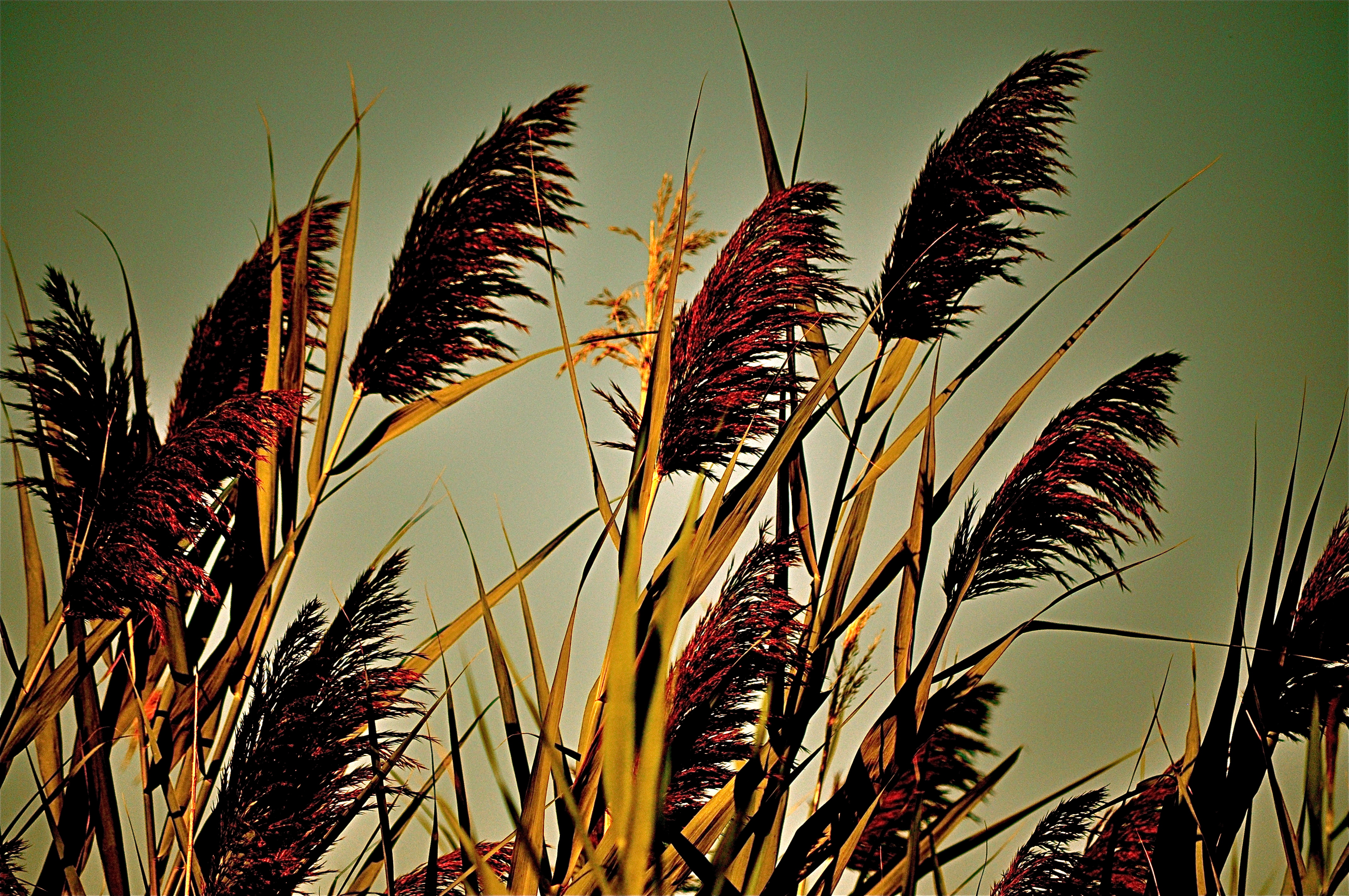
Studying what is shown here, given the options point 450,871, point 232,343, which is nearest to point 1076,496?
point 450,871

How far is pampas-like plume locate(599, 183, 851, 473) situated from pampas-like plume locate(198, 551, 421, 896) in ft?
1.55

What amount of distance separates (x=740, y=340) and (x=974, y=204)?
0.54m

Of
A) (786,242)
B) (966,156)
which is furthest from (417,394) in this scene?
(966,156)

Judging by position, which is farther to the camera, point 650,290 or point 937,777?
point 650,290

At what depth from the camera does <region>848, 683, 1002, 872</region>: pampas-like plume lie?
1.22 m

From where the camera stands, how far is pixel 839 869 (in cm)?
106

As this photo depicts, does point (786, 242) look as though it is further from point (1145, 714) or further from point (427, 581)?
point (1145, 714)

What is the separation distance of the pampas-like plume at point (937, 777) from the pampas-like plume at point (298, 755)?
28.3 inches

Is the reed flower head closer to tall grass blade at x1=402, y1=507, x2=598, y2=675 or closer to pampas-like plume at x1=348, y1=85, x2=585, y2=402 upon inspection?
tall grass blade at x1=402, y1=507, x2=598, y2=675

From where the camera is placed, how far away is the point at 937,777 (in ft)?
4.69

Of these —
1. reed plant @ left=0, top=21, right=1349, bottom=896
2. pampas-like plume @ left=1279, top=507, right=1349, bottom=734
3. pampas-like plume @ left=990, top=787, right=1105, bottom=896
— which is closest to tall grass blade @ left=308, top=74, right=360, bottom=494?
reed plant @ left=0, top=21, right=1349, bottom=896

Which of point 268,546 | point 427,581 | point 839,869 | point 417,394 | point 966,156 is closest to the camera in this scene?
point 839,869

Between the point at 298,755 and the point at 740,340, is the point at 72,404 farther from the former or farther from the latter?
the point at 740,340

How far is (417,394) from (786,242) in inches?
31.1
